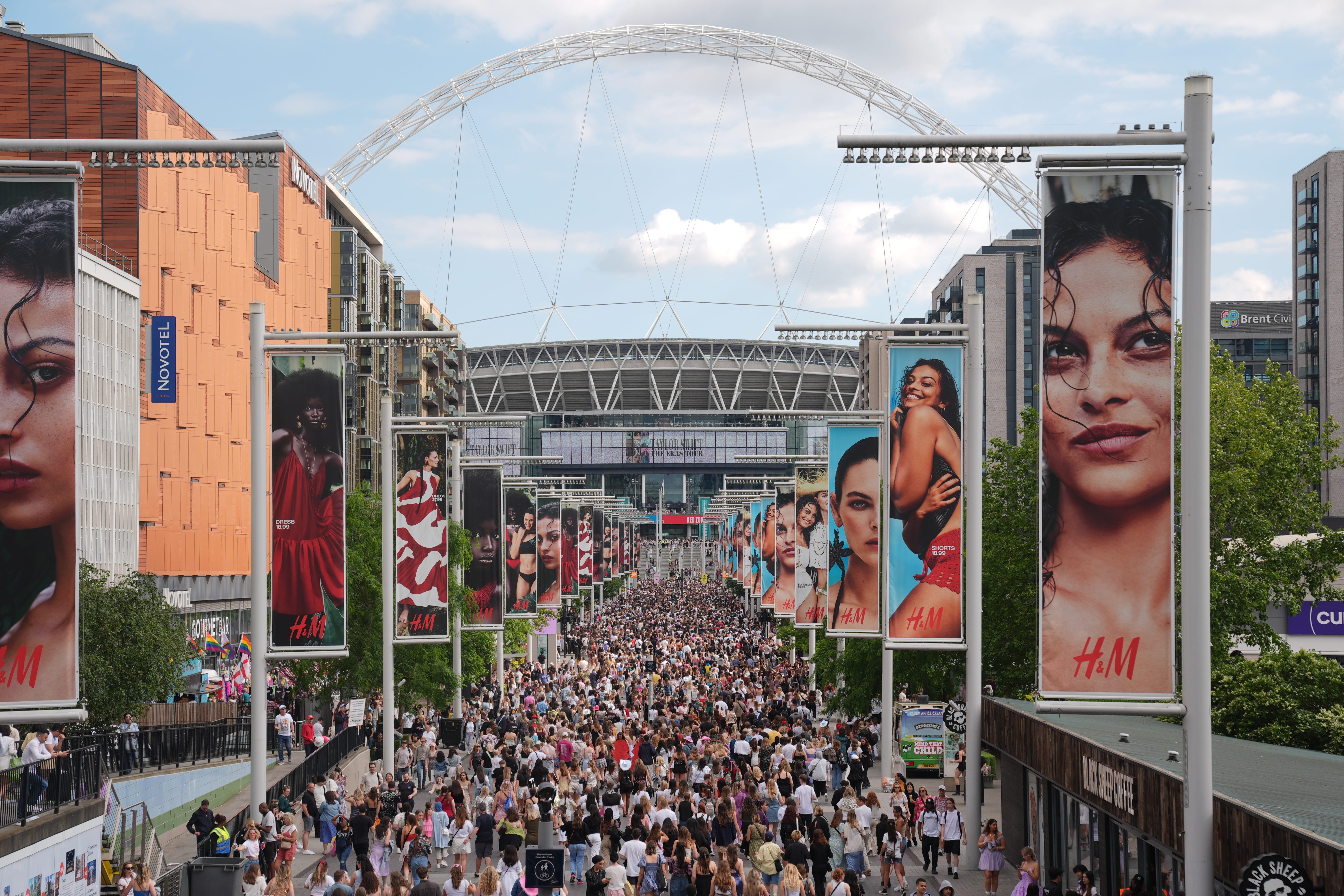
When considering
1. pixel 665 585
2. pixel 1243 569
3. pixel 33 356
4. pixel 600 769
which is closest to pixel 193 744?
pixel 600 769

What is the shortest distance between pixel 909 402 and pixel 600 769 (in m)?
11.9

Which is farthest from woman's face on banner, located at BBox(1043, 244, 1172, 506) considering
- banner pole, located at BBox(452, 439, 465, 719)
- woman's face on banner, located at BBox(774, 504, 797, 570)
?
woman's face on banner, located at BBox(774, 504, 797, 570)

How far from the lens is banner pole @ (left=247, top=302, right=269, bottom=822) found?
20.3m

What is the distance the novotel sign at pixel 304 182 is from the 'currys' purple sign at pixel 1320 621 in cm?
4996

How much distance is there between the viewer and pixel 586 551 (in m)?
81.0

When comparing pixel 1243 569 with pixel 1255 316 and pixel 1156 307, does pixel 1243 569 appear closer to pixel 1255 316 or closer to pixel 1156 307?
pixel 1156 307

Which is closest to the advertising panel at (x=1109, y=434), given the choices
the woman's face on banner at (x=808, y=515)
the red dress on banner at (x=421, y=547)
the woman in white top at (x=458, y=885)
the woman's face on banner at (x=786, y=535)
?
the woman in white top at (x=458, y=885)

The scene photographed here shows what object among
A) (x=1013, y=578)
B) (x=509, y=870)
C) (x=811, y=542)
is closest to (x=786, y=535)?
(x=811, y=542)

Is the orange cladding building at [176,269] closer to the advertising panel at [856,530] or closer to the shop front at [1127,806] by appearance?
the advertising panel at [856,530]

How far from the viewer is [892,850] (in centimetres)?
2309

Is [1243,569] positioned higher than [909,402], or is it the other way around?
[909,402]

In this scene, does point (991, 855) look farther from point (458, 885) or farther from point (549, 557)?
point (549, 557)

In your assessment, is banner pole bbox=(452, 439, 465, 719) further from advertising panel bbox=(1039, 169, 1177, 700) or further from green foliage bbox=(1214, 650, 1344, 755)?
advertising panel bbox=(1039, 169, 1177, 700)

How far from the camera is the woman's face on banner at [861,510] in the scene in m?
28.9
